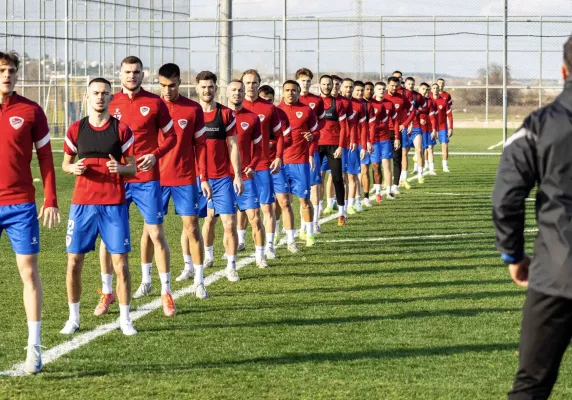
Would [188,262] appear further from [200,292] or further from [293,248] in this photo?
[293,248]

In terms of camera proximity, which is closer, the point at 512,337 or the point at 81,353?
the point at 81,353

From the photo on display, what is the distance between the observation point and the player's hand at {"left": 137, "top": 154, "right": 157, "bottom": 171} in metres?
8.92

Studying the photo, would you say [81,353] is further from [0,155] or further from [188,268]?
[188,268]

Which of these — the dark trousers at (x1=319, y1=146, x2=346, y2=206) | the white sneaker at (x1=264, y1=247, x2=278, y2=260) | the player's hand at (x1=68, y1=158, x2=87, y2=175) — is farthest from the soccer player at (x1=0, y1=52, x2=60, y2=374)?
the dark trousers at (x1=319, y1=146, x2=346, y2=206)

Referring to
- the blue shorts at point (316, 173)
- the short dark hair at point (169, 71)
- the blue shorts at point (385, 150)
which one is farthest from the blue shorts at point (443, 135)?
the short dark hair at point (169, 71)

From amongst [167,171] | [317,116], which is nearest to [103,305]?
[167,171]

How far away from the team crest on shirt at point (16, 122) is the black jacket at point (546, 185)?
3.77 m

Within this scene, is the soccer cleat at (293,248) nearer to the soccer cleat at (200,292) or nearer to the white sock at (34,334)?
the soccer cleat at (200,292)

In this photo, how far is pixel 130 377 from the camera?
7141mm

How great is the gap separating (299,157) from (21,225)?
743cm

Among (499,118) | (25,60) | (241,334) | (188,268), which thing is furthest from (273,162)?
(499,118)

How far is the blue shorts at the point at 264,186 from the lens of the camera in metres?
12.8

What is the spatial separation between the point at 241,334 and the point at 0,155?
7.89 ft

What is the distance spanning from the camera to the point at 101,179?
8359 mm
